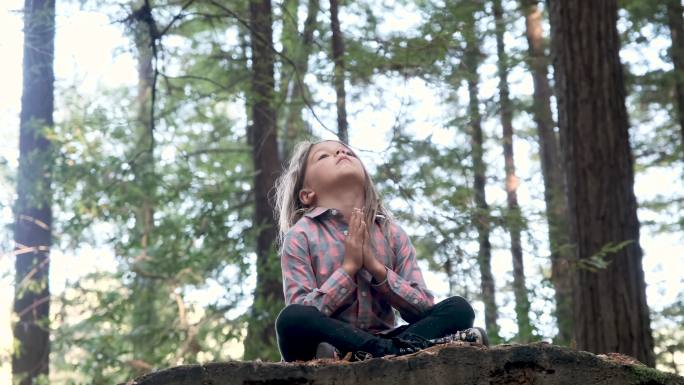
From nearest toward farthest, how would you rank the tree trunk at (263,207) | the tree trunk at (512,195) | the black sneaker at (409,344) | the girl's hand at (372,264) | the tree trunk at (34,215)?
1. the black sneaker at (409,344)
2. the girl's hand at (372,264)
3. the tree trunk at (512,195)
4. the tree trunk at (263,207)
5. the tree trunk at (34,215)

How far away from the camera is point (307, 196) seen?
433 centimetres

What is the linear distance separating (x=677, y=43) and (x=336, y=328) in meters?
10.3

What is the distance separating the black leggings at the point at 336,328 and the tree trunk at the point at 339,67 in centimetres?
424

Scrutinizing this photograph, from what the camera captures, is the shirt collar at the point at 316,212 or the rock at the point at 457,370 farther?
the shirt collar at the point at 316,212

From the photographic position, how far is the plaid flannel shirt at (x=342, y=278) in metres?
3.70

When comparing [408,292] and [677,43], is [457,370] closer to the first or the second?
[408,292]

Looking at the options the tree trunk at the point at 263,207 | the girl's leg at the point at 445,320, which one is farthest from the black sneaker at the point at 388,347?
the tree trunk at the point at 263,207

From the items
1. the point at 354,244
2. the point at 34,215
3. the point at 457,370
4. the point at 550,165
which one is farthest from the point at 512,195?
the point at 457,370

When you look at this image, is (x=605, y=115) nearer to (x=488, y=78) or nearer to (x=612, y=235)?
(x=612, y=235)

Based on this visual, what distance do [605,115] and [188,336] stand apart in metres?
5.98

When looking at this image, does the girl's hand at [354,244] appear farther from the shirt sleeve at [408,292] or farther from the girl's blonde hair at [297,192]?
the girl's blonde hair at [297,192]

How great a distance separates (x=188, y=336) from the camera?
10836 millimetres

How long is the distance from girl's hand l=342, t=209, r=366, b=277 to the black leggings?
27 cm

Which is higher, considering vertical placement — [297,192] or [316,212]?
[297,192]
